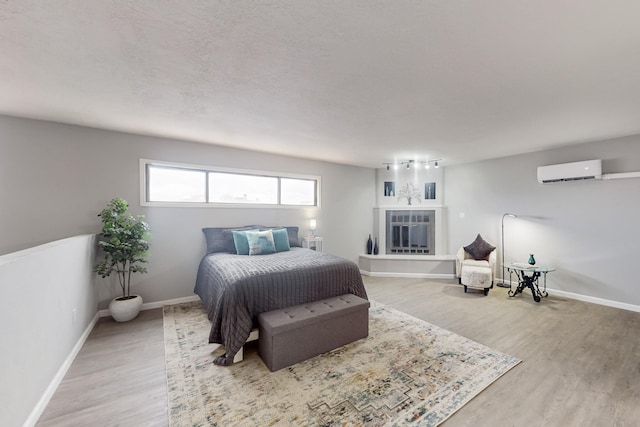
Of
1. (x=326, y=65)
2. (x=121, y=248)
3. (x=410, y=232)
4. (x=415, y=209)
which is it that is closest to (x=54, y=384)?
(x=121, y=248)

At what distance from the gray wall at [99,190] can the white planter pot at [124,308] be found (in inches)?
15.1

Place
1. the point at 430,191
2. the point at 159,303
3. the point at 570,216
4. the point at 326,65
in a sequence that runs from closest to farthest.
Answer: the point at 326,65 → the point at 159,303 → the point at 570,216 → the point at 430,191

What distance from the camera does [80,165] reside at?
334 cm

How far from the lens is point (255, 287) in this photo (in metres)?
2.55

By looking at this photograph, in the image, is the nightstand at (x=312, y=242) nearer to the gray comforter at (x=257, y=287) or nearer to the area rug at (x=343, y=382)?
the gray comforter at (x=257, y=287)

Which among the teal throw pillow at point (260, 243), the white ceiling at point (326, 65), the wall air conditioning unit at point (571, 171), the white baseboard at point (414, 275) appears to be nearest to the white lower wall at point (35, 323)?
the white ceiling at point (326, 65)

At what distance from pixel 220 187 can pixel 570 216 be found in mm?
5862

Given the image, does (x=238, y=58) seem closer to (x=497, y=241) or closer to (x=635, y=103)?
(x=635, y=103)

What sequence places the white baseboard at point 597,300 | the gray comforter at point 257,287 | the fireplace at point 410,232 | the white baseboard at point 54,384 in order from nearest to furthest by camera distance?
1. the white baseboard at point 54,384
2. the gray comforter at point 257,287
3. the white baseboard at point 597,300
4. the fireplace at point 410,232

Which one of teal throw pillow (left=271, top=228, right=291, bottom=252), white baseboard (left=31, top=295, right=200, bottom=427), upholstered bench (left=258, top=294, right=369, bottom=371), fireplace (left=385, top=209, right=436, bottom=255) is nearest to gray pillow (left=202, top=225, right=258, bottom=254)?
teal throw pillow (left=271, top=228, right=291, bottom=252)

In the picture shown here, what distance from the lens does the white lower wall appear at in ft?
4.50

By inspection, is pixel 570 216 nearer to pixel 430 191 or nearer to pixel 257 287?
pixel 430 191

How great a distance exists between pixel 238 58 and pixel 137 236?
8.94ft

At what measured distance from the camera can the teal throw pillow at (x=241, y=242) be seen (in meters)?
3.92
